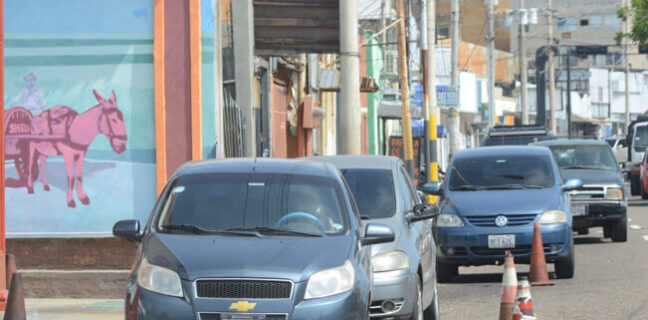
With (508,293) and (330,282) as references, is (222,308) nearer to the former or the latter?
(330,282)

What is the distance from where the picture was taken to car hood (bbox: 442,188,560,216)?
15789 mm

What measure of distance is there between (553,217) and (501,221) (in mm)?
656

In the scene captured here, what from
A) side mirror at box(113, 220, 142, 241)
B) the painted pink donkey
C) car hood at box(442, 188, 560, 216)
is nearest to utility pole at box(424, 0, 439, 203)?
car hood at box(442, 188, 560, 216)

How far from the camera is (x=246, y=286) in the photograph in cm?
788

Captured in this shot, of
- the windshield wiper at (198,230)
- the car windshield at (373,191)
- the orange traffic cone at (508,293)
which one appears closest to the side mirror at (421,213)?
the car windshield at (373,191)

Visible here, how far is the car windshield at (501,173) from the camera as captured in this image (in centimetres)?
1681

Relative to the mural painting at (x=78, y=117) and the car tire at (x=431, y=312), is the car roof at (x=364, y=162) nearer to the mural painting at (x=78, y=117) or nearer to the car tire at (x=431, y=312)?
the car tire at (x=431, y=312)

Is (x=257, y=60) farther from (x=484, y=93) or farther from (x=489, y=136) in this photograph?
(x=484, y=93)

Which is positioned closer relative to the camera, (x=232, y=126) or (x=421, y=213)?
(x=421, y=213)

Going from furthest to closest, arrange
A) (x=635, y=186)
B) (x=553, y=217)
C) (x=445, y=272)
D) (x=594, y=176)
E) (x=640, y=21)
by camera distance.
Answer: (x=640, y=21), (x=635, y=186), (x=594, y=176), (x=445, y=272), (x=553, y=217)

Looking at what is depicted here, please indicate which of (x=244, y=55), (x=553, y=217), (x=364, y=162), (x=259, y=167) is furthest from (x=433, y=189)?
(x=259, y=167)

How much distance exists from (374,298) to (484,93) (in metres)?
73.7

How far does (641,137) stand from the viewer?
46156 mm

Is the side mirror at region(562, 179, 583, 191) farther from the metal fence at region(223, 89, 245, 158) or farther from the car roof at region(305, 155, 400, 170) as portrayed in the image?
the car roof at region(305, 155, 400, 170)
